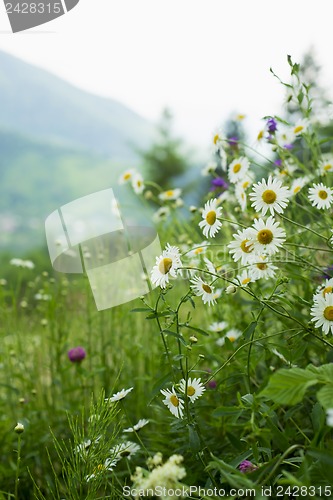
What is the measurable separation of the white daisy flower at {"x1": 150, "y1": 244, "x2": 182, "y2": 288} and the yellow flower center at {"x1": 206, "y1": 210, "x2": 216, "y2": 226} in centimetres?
13

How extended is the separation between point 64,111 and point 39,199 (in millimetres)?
9259

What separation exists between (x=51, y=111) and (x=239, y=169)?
74.7ft

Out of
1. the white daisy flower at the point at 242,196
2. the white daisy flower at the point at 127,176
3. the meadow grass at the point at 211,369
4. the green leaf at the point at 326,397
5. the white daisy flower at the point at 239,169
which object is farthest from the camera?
the white daisy flower at the point at 127,176

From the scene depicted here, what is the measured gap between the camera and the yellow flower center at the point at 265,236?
0.85 metres

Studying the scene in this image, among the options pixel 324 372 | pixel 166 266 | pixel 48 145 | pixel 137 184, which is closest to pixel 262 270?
pixel 166 266

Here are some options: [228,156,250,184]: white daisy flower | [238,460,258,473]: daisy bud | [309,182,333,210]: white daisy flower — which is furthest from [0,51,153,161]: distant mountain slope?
[238,460,258,473]: daisy bud

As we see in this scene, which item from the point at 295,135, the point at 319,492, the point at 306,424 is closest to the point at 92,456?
the point at 319,492

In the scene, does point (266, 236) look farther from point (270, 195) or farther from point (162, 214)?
point (162, 214)

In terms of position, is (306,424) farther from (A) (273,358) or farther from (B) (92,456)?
(B) (92,456)

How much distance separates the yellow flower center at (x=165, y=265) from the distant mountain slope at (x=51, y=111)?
2088cm

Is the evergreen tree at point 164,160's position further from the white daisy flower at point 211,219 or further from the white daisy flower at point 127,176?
the white daisy flower at point 211,219

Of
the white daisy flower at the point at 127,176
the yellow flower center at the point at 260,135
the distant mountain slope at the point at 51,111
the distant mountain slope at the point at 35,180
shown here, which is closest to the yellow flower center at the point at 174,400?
the yellow flower center at the point at 260,135

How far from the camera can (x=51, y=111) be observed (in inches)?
903

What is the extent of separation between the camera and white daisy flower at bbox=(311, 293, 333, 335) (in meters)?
0.82
